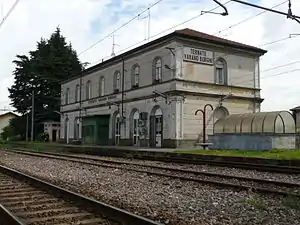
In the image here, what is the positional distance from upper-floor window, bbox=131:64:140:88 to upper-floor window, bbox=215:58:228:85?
26.6ft

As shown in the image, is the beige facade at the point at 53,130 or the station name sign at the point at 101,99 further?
the beige facade at the point at 53,130

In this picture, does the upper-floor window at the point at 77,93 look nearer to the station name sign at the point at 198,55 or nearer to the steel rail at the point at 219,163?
the station name sign at the point at 198,55

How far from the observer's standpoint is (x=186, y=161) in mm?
23344

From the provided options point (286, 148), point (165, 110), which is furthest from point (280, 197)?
point (165, 110)

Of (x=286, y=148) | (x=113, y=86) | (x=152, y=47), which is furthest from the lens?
(x=113, y=86)

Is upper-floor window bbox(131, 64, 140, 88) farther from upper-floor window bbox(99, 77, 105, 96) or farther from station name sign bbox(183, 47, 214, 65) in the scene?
upper-floor window bbox(99, 77, 105, 96)

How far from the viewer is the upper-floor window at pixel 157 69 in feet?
129

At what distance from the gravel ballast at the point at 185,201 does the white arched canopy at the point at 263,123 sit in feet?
52.7

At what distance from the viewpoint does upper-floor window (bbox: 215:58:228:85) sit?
40.0m

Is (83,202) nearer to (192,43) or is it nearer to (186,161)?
(186,161)

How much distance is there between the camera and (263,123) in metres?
29.1

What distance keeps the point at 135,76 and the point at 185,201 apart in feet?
113

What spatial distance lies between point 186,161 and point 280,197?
519 inches

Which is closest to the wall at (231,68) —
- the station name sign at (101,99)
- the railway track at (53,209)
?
the station name sign at (101,99)
